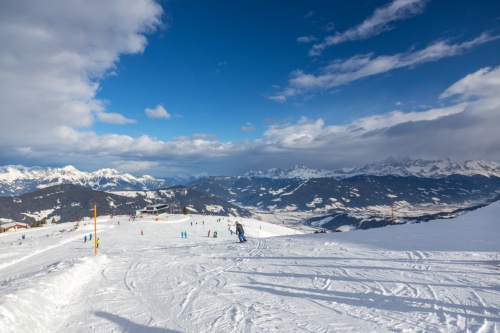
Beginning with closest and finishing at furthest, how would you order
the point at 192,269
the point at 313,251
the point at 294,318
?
the point at 294,318 → the point at 192,269 → the point at 313,251

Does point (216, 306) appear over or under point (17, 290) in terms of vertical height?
under

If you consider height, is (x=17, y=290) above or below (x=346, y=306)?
above

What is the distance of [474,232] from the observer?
19578mm

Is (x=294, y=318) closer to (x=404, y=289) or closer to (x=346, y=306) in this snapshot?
(x=346, y=306)

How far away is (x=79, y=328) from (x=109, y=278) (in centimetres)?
607

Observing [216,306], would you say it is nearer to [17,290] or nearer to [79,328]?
[79,328]

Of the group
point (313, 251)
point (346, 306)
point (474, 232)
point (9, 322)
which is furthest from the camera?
point (474, 232)

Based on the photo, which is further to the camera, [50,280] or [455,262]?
[455,262]

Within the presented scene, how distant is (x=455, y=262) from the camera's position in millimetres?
13141

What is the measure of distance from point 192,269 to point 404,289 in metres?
9.97

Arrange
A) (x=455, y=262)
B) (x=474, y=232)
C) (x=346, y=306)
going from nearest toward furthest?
(x=346, y=306) → (x=455, y=262) → (x=474, y=232)

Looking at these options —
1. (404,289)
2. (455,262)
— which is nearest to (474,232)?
(455,262)

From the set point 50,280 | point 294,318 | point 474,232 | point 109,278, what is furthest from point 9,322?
point 474,232

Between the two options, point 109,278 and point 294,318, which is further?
point 109,278
